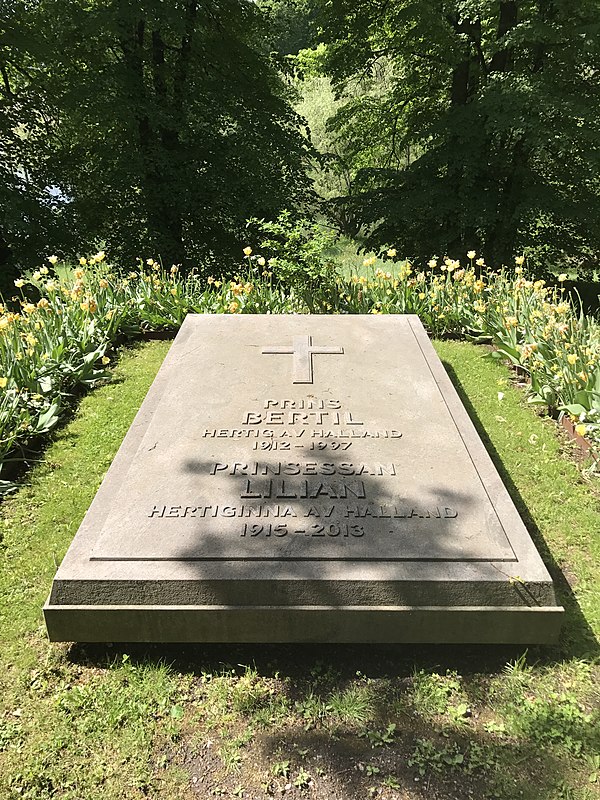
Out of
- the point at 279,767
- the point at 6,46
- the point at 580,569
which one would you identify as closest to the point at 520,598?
the point at 580,569

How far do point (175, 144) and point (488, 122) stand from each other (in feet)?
19.1

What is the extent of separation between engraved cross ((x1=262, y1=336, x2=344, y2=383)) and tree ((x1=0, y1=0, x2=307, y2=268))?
279 inches

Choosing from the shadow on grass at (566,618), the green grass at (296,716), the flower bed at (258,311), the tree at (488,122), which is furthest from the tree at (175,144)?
the green grass at (296,716)

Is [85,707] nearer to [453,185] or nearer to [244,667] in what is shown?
[244,667]

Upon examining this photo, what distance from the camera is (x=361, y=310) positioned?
6645 millimetres

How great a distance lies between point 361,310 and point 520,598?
4523 millimetres

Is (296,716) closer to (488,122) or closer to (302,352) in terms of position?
(302,352)

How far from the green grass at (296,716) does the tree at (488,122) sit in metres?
8.34

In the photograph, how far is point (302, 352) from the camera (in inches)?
172

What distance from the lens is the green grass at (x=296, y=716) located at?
7.13ft

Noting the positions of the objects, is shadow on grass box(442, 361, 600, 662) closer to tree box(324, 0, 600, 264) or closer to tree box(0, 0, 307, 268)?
tree box(324, 0, 600, 264)

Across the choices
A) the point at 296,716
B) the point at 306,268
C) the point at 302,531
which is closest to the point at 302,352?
the point at 302,531

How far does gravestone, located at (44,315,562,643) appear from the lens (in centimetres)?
254

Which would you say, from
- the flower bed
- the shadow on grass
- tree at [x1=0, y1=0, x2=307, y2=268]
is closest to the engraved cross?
the shadow on grass
